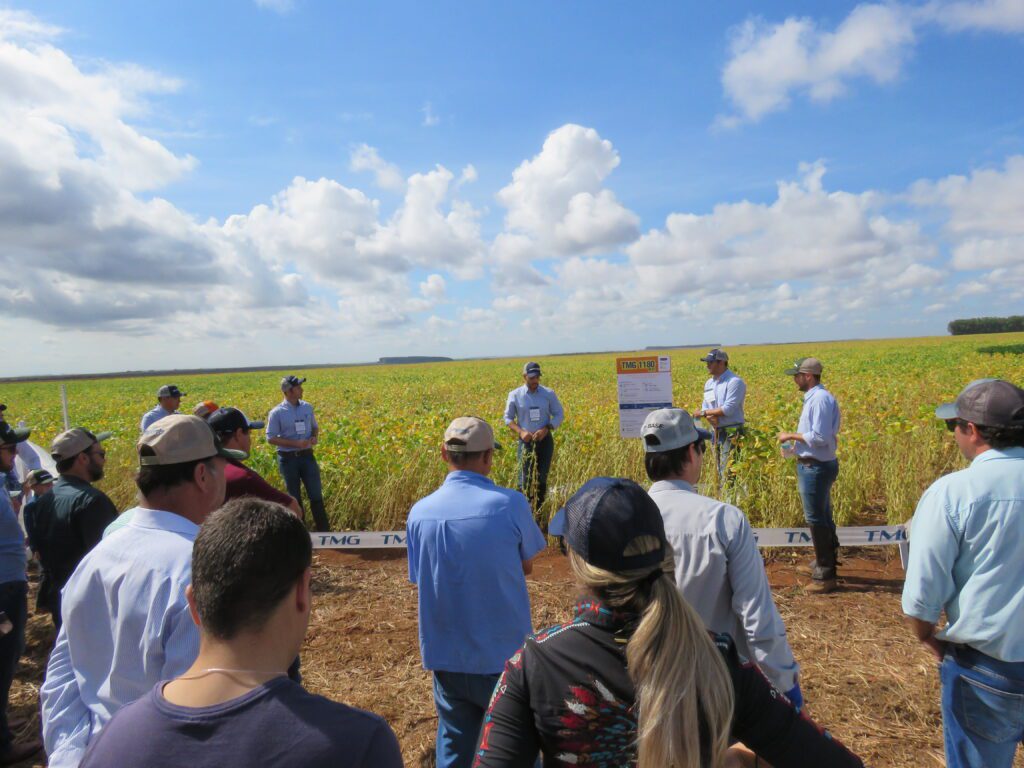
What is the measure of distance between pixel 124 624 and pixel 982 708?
9.65 ft

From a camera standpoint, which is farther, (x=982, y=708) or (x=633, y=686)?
(x=982, y=708)

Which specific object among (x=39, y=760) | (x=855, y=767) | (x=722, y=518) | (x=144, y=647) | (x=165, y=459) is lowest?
(x=39, y=760)

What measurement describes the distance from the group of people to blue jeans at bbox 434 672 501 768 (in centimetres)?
1

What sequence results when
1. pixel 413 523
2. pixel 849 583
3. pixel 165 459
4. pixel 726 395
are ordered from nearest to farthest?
1. pixel 165 459
2. pixel 413 523
3. pixel 849 583
4. pixel 726 395

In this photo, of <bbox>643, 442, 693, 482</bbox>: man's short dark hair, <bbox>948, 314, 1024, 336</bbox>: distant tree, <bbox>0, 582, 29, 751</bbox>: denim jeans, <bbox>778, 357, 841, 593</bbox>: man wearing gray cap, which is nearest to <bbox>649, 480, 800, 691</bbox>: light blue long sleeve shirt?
<bbox>643, 442, 693, 482</bbox>: man's short dark hair

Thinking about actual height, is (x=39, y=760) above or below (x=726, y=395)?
below

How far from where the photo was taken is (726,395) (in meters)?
7.75

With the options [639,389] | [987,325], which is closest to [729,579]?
[639,389]

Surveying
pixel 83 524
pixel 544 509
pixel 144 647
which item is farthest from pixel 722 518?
pixel 544 509

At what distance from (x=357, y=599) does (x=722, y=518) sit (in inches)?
172

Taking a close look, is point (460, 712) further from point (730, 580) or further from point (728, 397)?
point (728, 397)

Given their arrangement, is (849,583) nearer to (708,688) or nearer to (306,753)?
(708,688)

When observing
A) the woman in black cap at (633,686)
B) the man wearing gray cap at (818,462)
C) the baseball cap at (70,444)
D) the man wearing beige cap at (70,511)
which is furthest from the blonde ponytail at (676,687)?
the man wearing gray cap at (818,462)

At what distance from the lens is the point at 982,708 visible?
2213 mm
